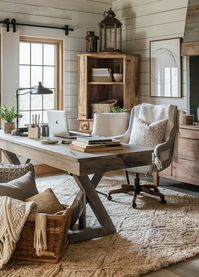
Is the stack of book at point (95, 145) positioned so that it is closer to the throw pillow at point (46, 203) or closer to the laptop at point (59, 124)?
the throw pillow at point (46, 203)

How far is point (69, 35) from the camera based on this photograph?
20.7 ft

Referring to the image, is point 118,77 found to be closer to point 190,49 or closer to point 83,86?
point 83,86

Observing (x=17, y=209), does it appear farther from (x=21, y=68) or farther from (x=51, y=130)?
(x=21, y=68)

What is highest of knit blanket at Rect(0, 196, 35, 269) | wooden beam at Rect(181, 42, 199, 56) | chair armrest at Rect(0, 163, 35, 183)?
wooden beam at Rect(181, 42, 199, 56)

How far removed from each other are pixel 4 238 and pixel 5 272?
0.22 metres

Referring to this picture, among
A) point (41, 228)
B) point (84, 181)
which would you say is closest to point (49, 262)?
point (41, 228)

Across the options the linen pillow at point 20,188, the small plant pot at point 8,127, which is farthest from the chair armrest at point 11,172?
the small plant pot at point 8,127

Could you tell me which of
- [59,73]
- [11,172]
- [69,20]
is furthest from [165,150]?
[69,20]

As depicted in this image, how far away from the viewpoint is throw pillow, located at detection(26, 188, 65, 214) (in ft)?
9.95

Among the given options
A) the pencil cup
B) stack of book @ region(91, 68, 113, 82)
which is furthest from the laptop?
stack of book @ region(91, 68, 113, 82)

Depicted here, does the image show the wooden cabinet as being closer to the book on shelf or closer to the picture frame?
the book on shelf

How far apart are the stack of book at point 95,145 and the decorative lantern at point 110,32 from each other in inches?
114

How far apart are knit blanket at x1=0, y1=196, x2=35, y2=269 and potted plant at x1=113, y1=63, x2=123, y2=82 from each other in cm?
361

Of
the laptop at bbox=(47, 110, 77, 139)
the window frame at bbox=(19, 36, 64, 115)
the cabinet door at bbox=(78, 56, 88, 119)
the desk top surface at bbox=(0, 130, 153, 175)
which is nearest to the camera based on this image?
the desk top surface at bbox=(0, 130, 153, 175)
